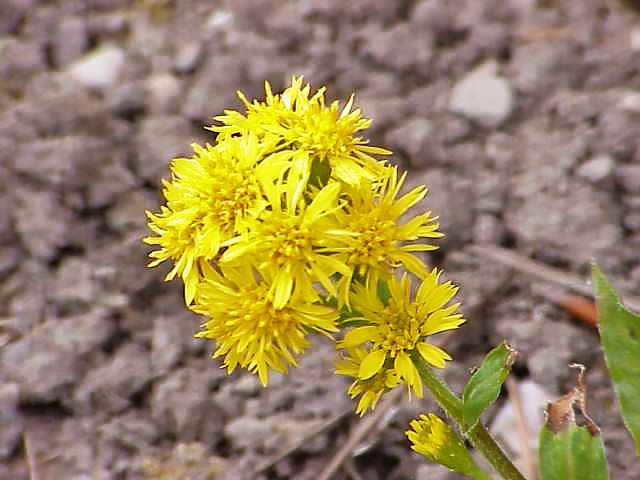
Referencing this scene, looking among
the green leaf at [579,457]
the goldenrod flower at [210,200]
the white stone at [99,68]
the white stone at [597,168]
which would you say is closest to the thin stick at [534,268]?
the white stone at [597,168]

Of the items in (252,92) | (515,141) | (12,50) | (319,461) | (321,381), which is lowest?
(319,461)

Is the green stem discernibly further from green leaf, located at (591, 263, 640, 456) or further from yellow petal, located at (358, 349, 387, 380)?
green leaf, located at (591, 263, 640, 456)

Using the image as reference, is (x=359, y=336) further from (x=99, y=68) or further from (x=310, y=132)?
(x=99, y=68)

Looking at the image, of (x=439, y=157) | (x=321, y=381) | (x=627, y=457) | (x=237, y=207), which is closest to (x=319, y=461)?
(x=321, y=381)

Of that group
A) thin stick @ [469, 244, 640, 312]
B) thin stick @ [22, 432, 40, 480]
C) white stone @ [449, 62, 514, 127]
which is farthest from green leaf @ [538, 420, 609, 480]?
white stone @ [449, 62, 514, 127]

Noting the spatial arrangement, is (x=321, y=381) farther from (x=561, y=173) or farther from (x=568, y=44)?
(x=568, y=44)

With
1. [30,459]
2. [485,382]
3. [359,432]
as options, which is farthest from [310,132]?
[30,459]
